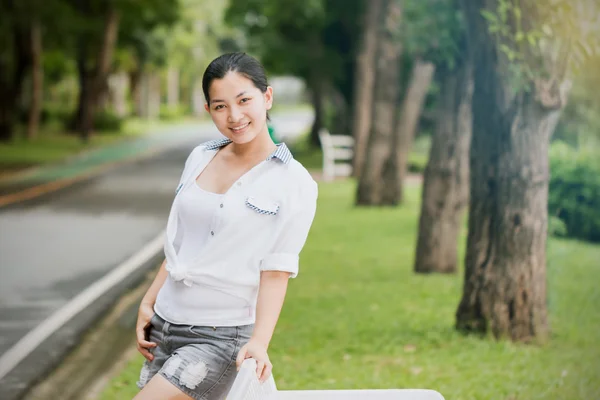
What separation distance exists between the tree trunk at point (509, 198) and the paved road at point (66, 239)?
373 centimetres

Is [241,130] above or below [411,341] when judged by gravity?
above

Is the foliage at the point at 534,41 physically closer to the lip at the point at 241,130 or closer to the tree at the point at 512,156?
the tree at the point at 512,156

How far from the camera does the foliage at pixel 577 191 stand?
13898 millimetres

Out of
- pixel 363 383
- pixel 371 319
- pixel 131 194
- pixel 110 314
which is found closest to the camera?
pixel 363 383

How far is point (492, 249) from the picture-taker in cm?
749

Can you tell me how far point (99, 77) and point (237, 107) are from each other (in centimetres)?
3971

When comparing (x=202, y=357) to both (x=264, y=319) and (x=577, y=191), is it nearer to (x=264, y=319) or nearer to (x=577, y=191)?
(x=264, y=319)

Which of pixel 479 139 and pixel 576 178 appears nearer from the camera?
pixel 479 139

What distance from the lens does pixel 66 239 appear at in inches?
547

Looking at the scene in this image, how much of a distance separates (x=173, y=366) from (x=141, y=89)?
77555mm

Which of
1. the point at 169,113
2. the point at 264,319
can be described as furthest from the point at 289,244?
the point at 169,113

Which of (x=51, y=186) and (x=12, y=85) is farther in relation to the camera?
(x=12, y=85)

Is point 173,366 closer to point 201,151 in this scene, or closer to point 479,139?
point 201,151

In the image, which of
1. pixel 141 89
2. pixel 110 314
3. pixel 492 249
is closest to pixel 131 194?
pixel 110 314
